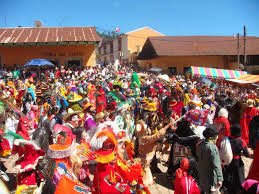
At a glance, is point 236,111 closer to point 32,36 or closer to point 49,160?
point 49,160

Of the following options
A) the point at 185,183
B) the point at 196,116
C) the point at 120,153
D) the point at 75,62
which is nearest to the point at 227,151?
the point at 196,116

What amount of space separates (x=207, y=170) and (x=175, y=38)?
1296 inches

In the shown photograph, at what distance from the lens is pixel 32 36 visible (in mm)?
21547

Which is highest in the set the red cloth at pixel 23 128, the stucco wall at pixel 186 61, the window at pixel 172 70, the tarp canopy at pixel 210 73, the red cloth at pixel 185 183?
the stucco wall at pixel 186 61

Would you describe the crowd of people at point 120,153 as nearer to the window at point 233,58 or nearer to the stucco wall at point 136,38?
the window at point 233,58

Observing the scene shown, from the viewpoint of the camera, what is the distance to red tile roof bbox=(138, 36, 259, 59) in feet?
102

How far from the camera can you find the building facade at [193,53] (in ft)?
102

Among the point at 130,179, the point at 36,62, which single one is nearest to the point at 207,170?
the point at 130,179

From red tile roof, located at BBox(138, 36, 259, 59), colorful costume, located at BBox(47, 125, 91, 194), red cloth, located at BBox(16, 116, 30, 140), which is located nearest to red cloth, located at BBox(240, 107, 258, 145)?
colorful costume, located at BBox(47, 125, 91, 194)

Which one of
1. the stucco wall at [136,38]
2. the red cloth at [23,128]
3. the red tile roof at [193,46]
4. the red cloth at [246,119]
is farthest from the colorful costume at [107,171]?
the stucco wall at [136,38]

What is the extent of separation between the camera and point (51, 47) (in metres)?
21.7

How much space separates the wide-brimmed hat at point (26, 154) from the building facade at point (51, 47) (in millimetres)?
18154

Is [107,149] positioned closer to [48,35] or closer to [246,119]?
[246,119]

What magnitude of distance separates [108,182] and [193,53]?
30002 mm
